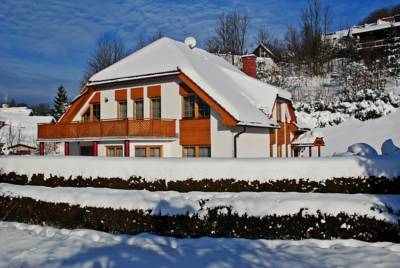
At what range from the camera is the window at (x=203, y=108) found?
63.8 feet

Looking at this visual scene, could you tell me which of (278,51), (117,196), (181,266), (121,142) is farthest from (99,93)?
(278,51)

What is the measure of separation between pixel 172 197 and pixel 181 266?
13.9ft

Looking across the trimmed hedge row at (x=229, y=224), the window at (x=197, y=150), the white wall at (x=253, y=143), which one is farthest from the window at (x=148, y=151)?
the trimmed hedge row at (x=229, y=224)

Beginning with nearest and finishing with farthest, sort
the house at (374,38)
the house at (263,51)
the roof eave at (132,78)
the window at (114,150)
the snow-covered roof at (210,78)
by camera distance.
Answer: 1. the snow-covered roof at (210,78)
2. the roof eave at (132,78)
3. the window at (114,150)
4. the house at (374,38)
5. the house at (263,51)

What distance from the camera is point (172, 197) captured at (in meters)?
11.4

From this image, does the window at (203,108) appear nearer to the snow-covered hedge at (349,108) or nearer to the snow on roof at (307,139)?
the snow on roof at (307,139)

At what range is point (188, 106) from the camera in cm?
2020

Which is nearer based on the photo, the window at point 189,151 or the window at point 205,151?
the window at point 205,151

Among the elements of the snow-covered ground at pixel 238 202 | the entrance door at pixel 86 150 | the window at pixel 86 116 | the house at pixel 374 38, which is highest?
the house at pixel 374 38


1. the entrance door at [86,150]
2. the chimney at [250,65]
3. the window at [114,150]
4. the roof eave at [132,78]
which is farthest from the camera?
the chimney at [250,65]

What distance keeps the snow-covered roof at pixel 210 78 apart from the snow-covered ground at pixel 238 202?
702 cm

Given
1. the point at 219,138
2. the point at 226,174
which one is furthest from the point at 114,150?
the point at 226,174

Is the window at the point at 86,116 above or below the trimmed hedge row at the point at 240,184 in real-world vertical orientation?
above

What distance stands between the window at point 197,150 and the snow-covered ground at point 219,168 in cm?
610
